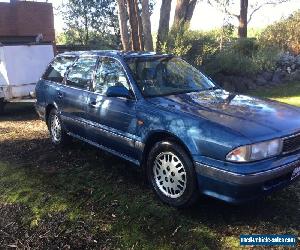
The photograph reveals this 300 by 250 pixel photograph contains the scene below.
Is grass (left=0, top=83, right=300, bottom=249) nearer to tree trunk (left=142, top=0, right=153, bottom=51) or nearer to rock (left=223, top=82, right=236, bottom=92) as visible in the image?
rock (left=223, top=82, right=236, bottom=92)

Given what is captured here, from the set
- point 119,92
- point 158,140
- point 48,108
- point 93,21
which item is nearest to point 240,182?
point 158,140

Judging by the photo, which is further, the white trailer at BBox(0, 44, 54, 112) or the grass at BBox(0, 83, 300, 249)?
the white trailer at BBox(0, 44, 54, 112)

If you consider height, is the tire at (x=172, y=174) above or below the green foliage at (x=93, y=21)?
below

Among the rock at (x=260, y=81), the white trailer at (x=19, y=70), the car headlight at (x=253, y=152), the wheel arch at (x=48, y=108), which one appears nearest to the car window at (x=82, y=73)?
the wheel arch at (x=48, y=108)

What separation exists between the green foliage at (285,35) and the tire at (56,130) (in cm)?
1014

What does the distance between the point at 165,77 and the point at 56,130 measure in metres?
2.63

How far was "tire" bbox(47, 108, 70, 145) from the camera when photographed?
22.5ft

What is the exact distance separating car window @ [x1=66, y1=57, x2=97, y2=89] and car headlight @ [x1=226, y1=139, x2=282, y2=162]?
280 cm

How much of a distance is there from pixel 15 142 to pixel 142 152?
12.7 feet

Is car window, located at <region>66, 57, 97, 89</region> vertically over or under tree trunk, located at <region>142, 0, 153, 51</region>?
under

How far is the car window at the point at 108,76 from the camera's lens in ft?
17.4

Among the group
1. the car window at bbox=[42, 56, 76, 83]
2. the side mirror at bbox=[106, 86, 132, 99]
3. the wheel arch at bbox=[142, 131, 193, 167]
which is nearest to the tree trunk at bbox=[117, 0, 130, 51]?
the car window at bbox=[42, 56, 76, 83]

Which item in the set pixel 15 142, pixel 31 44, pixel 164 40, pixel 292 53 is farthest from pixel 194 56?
pixel 15 142

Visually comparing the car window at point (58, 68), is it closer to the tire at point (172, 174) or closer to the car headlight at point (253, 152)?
the tire at point (172, 174)
